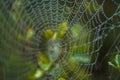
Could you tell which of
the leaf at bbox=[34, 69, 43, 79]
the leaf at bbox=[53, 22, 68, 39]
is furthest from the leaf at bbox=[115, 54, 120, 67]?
the leaf at bbox=[34, 69, 43, 79]

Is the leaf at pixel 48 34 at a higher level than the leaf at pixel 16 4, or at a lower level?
lower

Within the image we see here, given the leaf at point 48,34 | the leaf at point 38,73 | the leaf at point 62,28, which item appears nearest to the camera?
the leaf at point 38,73

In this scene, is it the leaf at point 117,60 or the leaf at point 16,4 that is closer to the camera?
the leaf at point 16,4

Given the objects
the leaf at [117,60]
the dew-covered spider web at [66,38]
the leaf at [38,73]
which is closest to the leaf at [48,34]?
the dew-covered spider web at [66,38]

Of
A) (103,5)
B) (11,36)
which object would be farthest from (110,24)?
(11,36)

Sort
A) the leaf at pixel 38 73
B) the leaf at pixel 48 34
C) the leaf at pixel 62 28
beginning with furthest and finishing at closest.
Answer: the leaf at pixel 62 28, the leaf at pixel 48 34, the leaf at pixel 38 73

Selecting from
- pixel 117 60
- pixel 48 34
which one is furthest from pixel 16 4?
pixel 117 60

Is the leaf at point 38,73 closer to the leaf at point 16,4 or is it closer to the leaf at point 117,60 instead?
the leaf at point 16,4

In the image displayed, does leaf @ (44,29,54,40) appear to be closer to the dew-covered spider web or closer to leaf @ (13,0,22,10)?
the dew-covered spider web

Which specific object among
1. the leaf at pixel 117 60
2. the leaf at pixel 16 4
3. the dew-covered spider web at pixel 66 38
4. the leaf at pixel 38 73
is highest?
the leaf at pixel 16 4

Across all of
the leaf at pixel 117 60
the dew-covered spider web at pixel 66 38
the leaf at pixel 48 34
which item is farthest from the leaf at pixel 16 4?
the leaf at pixel 117 60

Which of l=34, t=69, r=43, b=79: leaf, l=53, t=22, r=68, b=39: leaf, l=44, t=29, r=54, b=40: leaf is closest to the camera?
l=34, t=69, r=43, b=79: leaf
